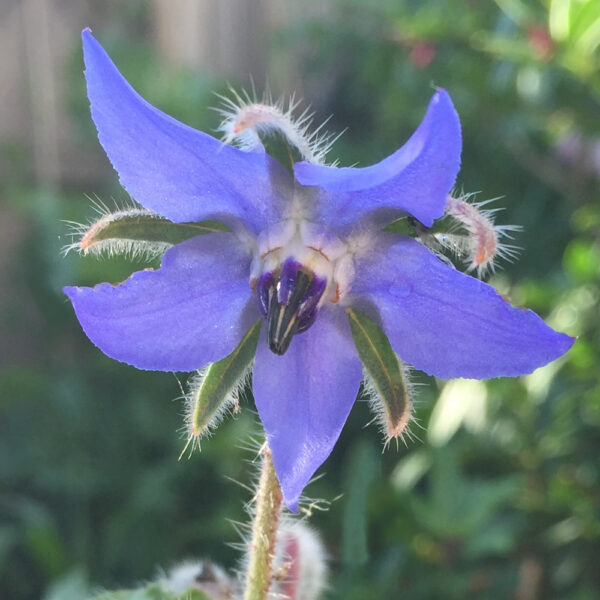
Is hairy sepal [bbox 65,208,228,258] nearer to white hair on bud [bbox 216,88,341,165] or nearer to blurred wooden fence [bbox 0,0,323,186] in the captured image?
white hair on bud [bbox 216,88,341,165]

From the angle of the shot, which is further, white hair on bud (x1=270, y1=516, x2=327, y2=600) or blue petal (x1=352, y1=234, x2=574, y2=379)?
white hair on bud (x1=270, y1=516, x2=327, y2=600)

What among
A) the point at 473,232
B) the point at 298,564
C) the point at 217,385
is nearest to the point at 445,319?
the point at 473,232

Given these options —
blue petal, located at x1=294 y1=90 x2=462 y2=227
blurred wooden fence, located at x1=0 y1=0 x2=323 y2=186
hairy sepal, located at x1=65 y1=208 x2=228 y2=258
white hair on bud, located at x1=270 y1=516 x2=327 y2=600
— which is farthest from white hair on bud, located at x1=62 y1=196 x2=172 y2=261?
blurred wooden fence, located at x1=0 y1=0 x2=323 y2=186

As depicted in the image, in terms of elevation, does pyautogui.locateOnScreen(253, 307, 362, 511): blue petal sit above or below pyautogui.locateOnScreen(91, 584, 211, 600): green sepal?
above

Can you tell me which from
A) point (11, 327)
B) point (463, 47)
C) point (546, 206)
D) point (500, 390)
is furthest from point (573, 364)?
point (11, 327)

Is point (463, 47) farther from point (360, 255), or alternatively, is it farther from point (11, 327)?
point (11, 327)

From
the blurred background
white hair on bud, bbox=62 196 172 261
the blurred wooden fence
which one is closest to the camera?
white hair on bud, bbox=62 196 172 261
